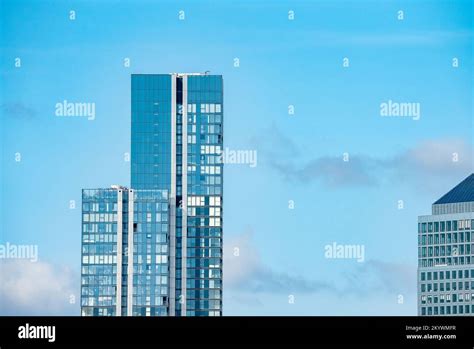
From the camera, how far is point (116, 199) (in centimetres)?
19938
